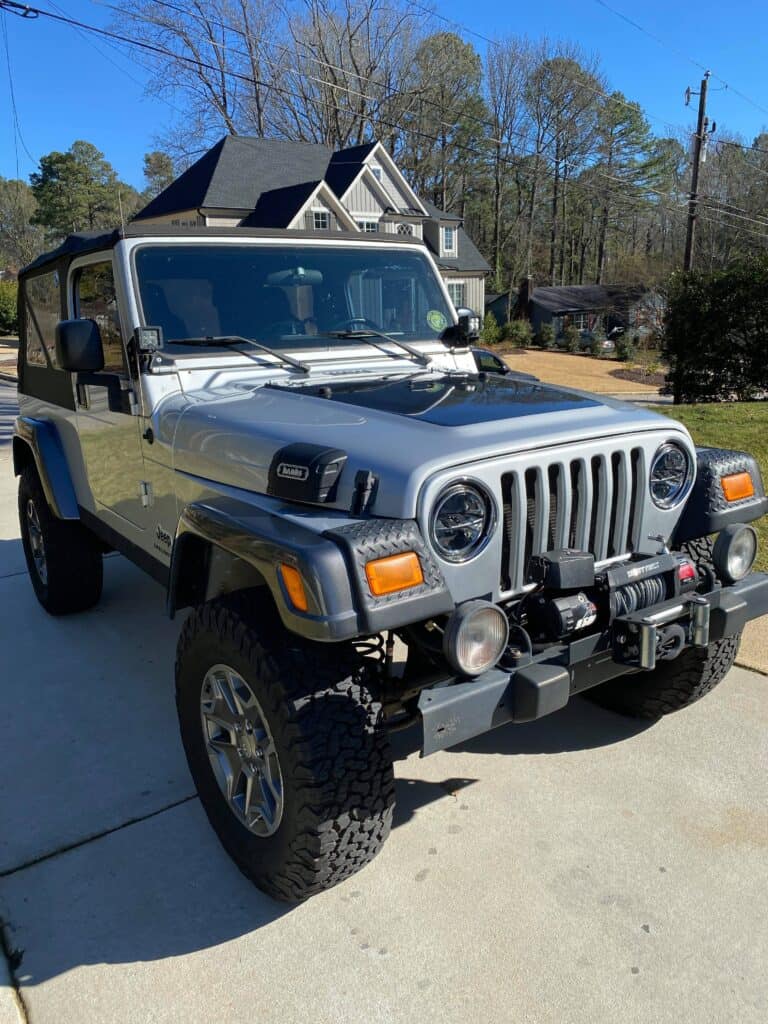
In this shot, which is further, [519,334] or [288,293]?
[519,334]

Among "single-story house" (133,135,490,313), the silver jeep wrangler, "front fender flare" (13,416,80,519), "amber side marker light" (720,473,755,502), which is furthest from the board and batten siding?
"amber side marker light" (720,473,755,502)

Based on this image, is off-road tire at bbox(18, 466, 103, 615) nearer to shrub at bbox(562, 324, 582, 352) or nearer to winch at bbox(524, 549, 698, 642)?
winch at bbox(524, 549, 698, 642)

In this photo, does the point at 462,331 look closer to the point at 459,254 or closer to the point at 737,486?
the point at 737,486

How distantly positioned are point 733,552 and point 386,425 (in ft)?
4.23

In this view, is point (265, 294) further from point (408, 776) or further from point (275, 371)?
point (408, 776)

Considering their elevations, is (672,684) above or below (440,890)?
above

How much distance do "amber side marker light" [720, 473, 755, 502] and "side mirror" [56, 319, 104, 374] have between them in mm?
2540

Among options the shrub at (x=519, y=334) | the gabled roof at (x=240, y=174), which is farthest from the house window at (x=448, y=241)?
the gabled roof at (x=240, y=174)

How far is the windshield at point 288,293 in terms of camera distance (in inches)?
138

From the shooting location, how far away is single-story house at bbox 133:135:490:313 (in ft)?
95.1

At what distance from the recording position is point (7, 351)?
108ft

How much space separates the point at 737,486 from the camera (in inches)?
117

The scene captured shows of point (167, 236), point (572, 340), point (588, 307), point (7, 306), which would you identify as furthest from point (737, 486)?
point (588, 307)

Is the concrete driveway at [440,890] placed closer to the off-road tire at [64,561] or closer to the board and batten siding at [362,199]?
the off-road tire at [64,561]
